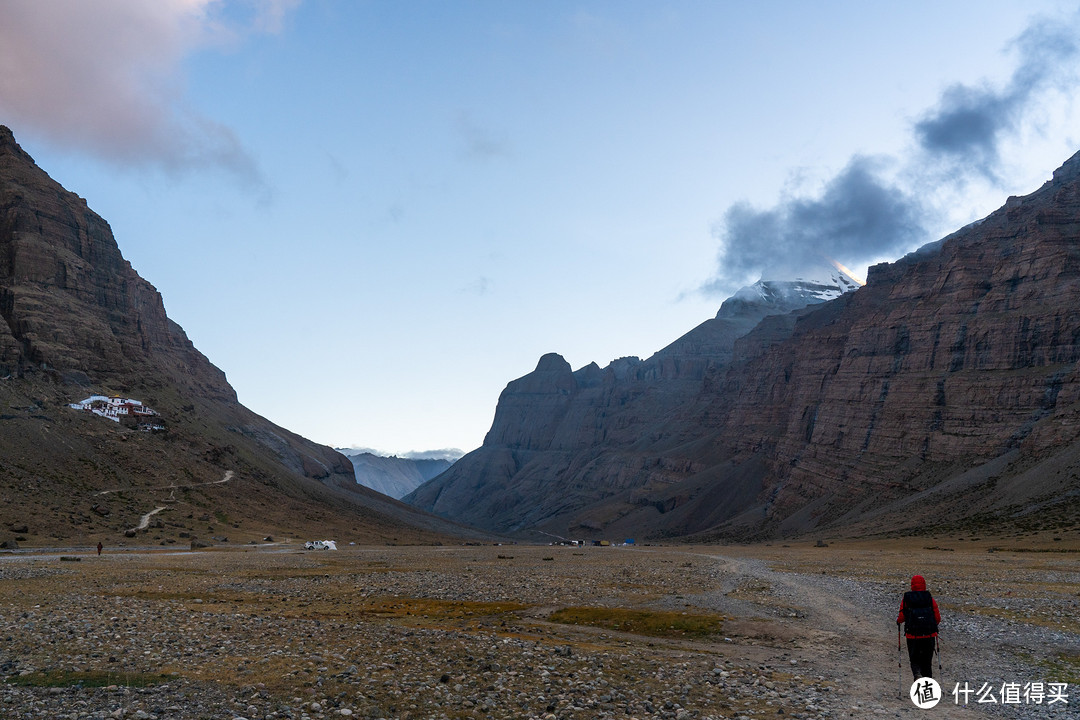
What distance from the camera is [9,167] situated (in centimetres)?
16038

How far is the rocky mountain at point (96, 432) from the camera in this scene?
3848 inches

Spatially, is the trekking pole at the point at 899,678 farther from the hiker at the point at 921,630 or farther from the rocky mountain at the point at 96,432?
the rocky mountain at the point at 96,432

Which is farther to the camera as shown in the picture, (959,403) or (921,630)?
(959,403)

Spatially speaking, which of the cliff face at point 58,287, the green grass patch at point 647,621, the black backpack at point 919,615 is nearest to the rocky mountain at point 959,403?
the green grass patch at point 647,621

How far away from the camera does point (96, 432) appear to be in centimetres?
11912

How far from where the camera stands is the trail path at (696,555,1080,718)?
15023 millimetres

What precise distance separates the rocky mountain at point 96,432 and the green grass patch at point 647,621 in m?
72.1

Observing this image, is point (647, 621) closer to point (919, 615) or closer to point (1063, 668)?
point (919, 615)

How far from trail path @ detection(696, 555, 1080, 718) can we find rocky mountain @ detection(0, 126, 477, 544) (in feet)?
255

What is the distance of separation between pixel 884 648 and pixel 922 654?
5829 mm

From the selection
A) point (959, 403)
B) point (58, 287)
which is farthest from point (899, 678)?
point (58, 287)

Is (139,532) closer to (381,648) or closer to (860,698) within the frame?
(381,648)

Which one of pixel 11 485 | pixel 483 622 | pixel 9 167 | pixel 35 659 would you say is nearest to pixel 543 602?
pixel 483 622

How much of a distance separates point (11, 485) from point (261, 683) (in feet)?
324
